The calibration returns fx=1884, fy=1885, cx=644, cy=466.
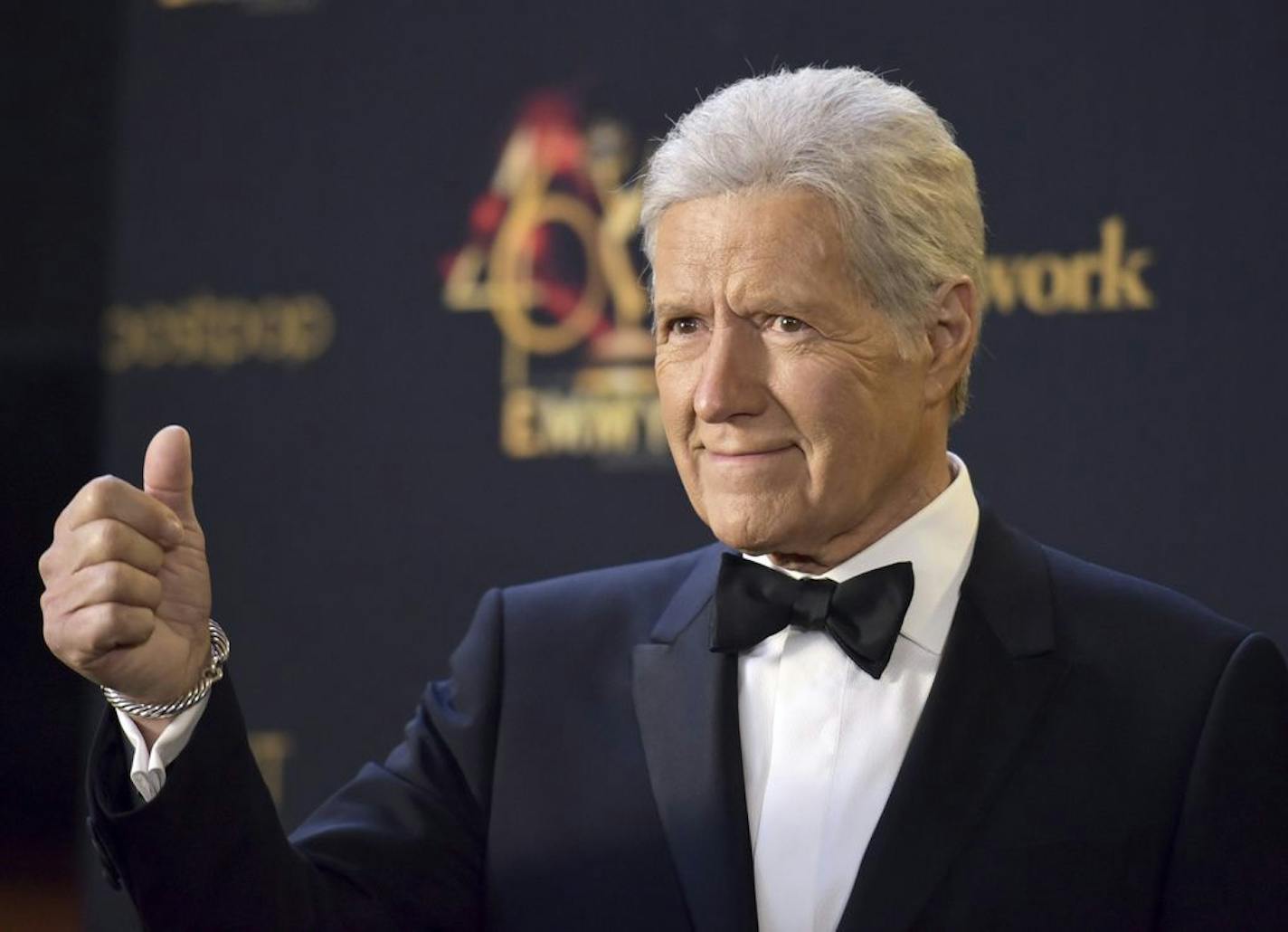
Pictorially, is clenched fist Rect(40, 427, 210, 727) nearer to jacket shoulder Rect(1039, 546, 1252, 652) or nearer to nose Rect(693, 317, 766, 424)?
nose Rect(693, 317, 766, 424)

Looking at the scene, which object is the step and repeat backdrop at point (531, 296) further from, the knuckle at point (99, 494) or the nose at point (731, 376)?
the knuckle at point (99, 494)

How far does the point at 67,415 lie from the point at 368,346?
0.67 meters

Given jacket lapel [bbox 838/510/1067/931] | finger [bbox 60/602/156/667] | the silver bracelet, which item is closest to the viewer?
finger [bbox 60/602/156/667]

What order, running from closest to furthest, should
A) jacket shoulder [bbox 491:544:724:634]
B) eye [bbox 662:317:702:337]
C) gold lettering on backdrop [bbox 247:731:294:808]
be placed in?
eye [bbox 662:317:702:337] < jacket shoulder [bbox 491:544:724:634] < gold lettering on backdrop [bbox 247:731:294:808]

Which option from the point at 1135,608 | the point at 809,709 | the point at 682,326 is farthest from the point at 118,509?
the point at 1135,608

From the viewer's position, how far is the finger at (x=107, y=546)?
1.43 meters

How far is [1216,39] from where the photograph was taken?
2561mm

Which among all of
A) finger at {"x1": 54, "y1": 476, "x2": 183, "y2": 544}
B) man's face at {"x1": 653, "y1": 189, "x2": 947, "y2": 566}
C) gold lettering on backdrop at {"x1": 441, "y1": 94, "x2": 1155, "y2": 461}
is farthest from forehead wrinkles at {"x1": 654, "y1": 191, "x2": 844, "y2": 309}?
gold lettering on backdrop at {"x1": 441, "y1": 94, "x2": 1155, "y2": 461}

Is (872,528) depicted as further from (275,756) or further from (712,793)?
(275,756)

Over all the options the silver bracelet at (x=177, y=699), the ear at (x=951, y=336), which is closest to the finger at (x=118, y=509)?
the silver bracelet at (x=177, y=699)

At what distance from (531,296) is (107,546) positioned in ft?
5.66

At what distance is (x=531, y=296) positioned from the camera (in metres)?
3.11

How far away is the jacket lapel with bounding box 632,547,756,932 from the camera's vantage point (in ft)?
5.51

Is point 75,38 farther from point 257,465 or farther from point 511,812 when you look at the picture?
point 511,812
